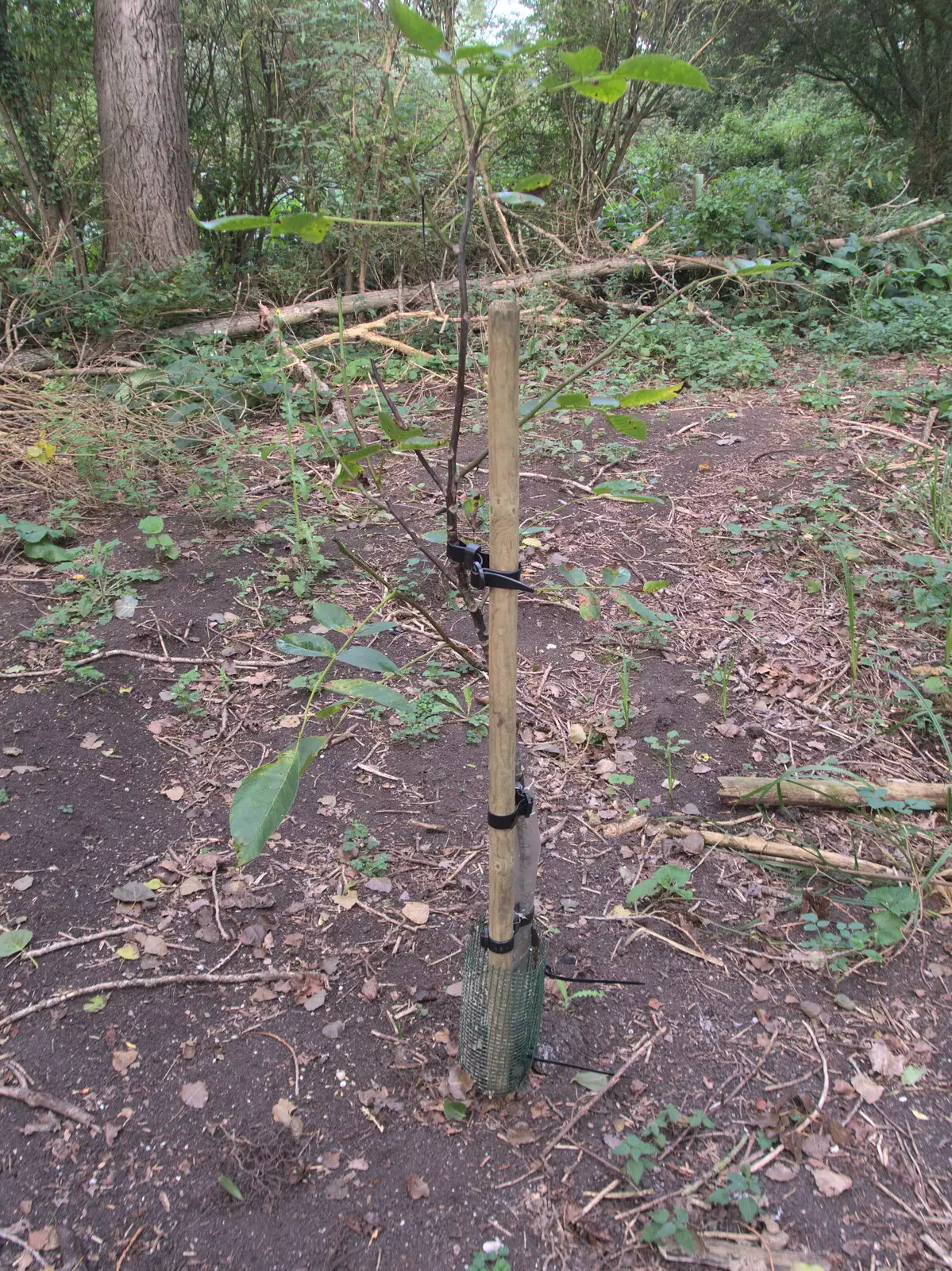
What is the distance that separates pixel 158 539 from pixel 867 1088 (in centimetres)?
316

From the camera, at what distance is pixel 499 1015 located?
167 centimetres

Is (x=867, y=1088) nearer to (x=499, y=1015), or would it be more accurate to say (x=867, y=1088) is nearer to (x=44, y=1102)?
(x=499, y=1015)

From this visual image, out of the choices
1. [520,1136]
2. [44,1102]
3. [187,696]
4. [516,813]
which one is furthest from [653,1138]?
Answer: [187,696]

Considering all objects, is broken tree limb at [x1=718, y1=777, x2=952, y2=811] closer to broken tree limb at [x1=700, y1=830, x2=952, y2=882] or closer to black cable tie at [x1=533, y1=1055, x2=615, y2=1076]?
broken tree limb at [x1=700, y1=830, x2=952, y2=882]

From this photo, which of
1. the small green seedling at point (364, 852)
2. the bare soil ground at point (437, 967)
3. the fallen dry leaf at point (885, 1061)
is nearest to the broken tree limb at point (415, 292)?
the bare soil ground at point (437, 967)

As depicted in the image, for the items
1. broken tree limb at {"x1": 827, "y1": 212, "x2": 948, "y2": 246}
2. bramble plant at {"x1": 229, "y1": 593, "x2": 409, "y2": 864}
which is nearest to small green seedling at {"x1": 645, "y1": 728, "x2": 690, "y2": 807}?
bramble plant at {"x1": 229, "y1": 593, "x2": 409, "y2": 864}

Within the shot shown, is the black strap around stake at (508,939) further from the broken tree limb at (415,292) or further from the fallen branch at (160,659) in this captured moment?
the broken tree limb at (415,292)

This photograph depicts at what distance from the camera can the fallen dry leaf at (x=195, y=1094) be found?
1724mm

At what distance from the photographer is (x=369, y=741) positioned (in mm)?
2746

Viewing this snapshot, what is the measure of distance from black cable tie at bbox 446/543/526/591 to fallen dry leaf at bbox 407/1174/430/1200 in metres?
1.15

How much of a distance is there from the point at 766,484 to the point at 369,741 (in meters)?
2.55

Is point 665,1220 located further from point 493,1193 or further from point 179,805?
point 179,805

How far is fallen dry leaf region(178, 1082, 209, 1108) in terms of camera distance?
1.72 metres

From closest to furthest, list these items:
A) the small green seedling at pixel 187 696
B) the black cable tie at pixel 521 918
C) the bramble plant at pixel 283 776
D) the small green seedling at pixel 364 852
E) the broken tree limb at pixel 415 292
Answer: the bramble plant at pixel 283 776 < the black cable tie at pixel 521 918 < the small green seedling at pixel 364 852 < the small green seedling at pixel 187 696 < the broken tree limb at pixel 415 292
